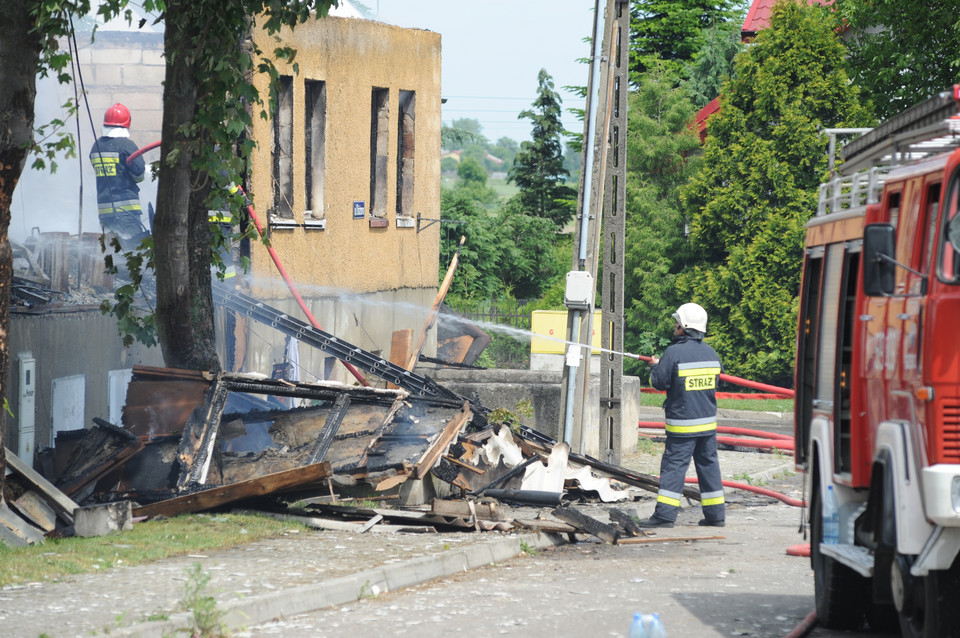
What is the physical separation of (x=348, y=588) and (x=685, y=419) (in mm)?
4533

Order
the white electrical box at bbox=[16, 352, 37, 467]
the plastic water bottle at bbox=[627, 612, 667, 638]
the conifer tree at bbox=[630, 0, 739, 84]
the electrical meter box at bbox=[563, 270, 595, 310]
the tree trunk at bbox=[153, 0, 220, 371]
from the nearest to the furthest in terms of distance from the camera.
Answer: the plastic water bottle at bbox=[627, 612, 667, 638]
the tree trunk at bbox=[153, 0, 220, 371]
the white electrical box at bbox=[16, 352, 37, 467]
the electrical meter box at bbox=[563, 270, 595, 310]
the conifer tree at bbox=[630, 0, 739, 84]

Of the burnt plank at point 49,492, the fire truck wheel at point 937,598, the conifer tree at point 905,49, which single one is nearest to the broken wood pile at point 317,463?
the burnt plank at point 49,492

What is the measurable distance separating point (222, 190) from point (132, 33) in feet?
22.2

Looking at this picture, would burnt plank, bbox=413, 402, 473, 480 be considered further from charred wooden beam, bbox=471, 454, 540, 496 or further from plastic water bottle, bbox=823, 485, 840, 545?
plastic water bottle, bbox=823, 485, 840, 545

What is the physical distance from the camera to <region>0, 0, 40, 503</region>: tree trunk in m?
8.68

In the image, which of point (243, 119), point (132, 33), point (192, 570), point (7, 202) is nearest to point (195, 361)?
point (243, 119)

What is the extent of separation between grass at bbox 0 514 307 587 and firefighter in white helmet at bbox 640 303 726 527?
3.37m

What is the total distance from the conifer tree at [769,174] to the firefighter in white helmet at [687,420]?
55.7 feet

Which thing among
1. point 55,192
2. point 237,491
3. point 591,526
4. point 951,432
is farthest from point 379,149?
point 951,432

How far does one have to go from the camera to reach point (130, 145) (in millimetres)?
14367

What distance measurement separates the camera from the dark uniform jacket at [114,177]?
14008 millimetres

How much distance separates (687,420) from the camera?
36.8 feet

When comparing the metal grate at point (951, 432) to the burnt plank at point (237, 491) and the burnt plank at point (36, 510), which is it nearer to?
the burnt plank at point (237, 491)

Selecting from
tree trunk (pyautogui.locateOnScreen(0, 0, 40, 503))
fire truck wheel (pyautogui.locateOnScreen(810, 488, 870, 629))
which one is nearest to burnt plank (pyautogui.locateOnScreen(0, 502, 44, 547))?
tree trunk (pyautogui.locateOnScreen(0, 0, 40, 503))
